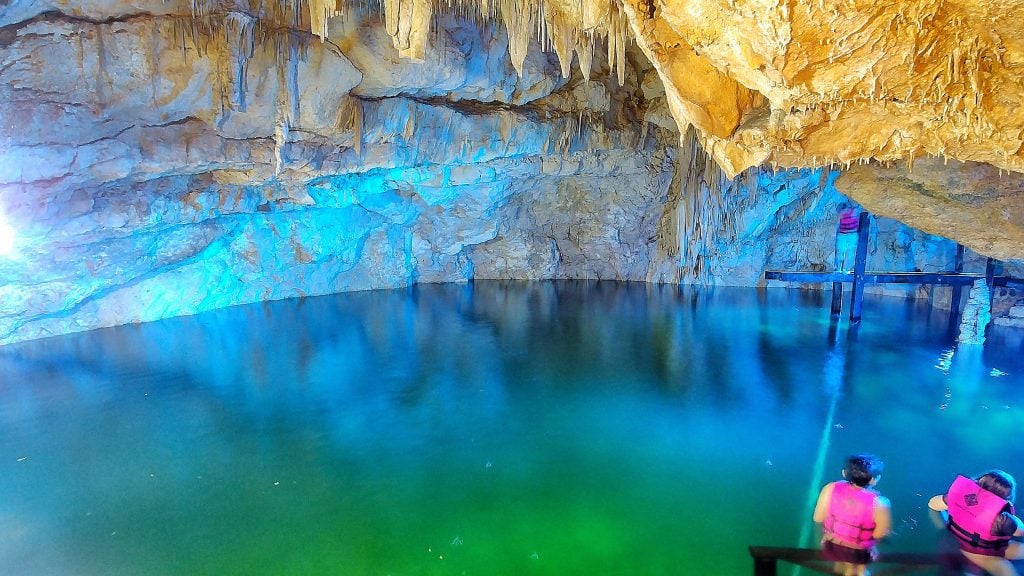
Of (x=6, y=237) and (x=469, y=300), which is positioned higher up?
(x=6, y=237)

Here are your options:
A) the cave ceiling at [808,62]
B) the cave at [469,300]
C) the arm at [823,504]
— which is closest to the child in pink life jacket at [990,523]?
the cave at [469,300]

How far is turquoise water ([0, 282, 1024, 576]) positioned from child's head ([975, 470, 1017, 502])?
2.83ft

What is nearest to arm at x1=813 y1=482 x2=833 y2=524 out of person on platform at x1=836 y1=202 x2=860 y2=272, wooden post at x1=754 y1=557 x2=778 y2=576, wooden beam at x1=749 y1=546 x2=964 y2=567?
wooden beam at x1=749 y1=546 x2=964 y2=567

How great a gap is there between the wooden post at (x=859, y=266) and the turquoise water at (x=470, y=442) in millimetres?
325

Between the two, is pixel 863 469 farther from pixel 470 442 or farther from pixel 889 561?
pixel 470 442

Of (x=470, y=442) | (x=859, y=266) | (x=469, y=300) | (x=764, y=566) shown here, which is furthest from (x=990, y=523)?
(x=469, y=300)

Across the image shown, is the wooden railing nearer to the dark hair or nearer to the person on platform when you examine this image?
the dark hair

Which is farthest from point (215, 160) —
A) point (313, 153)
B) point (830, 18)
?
point (830, 18)

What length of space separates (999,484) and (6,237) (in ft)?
33.6

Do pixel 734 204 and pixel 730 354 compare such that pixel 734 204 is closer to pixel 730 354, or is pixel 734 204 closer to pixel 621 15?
pixel 730 354

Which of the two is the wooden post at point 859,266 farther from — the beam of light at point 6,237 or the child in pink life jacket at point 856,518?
the beam of light at point 6,237

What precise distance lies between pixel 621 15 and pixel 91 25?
5126mm

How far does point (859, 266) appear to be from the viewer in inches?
380

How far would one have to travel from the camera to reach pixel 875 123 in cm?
407
